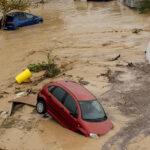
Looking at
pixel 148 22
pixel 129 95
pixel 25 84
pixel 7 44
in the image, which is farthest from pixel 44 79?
pixel 148 22

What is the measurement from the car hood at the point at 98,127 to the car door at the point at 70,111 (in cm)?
31

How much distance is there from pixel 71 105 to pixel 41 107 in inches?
54.2

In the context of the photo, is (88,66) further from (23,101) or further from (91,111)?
(91,111)

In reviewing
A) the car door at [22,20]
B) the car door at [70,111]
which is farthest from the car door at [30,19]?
the car door at [70,111]

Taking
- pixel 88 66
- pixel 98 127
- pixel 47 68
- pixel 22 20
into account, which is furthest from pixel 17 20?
pixel 98 127

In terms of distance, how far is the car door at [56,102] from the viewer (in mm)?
10425

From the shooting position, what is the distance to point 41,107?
11133 millimetres

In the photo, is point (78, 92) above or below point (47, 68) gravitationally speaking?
above

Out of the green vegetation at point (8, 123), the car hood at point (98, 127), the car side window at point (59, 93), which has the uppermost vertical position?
the car side window at point (59, 93)

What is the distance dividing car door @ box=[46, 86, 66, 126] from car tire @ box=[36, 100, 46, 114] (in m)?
0.22

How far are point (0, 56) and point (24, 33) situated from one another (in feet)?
16.8

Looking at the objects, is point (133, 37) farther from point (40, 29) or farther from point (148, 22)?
point (40, 29)

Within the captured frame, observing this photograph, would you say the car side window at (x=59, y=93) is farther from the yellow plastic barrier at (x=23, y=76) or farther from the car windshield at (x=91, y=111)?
the yellow plastic barrier at (x=23, y=76)

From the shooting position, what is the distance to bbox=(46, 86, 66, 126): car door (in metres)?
10.4
